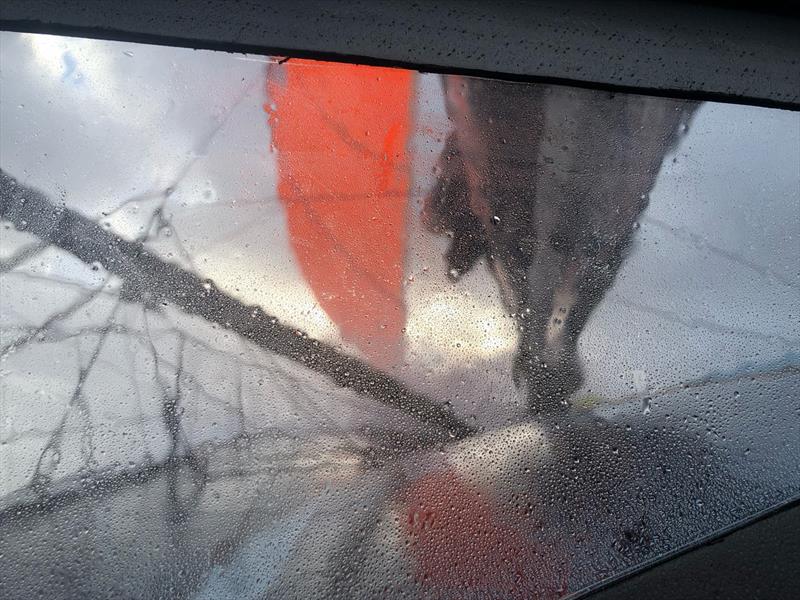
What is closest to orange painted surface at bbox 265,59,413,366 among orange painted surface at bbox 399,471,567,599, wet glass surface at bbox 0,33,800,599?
wet glass surface at bbox 0,33,800,599

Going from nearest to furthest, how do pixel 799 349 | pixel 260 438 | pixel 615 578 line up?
pixel 615 578 → pixel 260 438 → pixel 799 349

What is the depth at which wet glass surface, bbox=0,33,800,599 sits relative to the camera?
1048 mm

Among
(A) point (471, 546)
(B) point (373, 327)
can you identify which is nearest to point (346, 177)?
(B) point (373, 327)

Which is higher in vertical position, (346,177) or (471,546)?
(346,177)

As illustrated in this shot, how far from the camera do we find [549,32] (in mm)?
1461

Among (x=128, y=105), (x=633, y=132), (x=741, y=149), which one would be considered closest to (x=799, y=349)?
(x=741, y=149)

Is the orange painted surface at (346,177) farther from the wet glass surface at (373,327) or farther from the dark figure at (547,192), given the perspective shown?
the dark figure at (547,192)

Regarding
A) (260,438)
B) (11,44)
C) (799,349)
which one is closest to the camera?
(260,438)

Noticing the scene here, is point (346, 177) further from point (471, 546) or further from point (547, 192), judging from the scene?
point (471, 546)

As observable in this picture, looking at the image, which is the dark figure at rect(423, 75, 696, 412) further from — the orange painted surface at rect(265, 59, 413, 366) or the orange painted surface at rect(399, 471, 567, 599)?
the orange painted surface at rect(399, 471, 567, 599)

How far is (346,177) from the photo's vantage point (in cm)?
141

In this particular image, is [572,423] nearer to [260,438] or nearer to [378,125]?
[260,438]

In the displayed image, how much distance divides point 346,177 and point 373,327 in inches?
17.8

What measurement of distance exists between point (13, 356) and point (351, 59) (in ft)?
3.81
